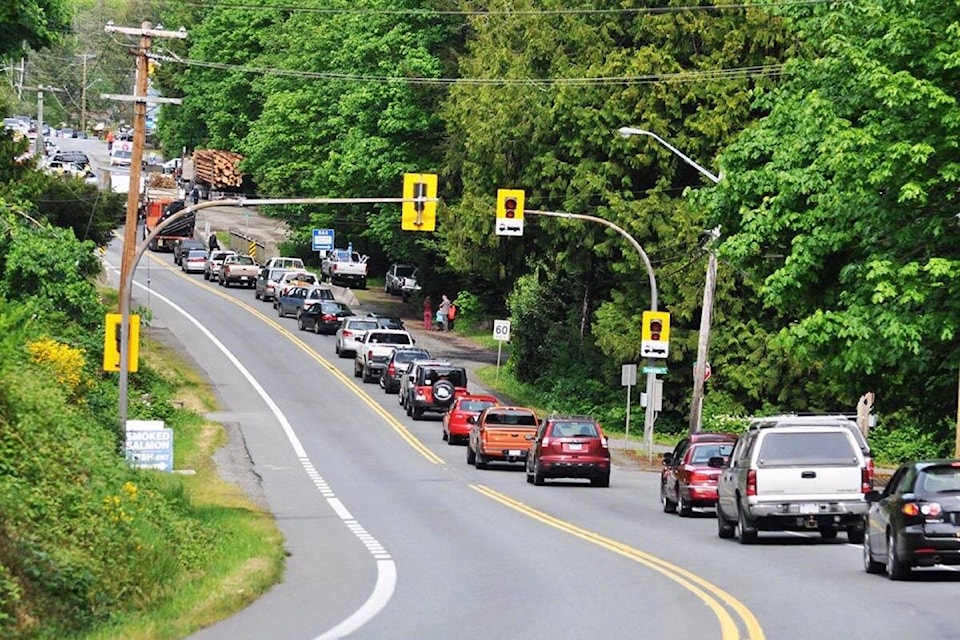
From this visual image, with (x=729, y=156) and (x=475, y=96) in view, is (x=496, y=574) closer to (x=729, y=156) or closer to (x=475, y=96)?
(x=729, y=156)

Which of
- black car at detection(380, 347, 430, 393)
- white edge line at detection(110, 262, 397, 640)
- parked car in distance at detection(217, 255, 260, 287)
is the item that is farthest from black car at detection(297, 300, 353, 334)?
parked car in distance at detection(217, 255, 260, 287)

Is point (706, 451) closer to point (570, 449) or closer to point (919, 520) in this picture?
point (570, 449)

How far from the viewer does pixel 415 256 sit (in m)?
91.8

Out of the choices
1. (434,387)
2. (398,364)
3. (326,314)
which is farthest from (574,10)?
(326,314)

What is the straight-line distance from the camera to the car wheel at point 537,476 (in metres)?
44.2

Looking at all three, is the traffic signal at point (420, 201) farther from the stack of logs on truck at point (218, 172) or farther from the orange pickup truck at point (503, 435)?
the stack of logs on truck at point (218, 172)

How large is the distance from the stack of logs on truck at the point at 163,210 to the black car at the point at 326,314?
2637 centimetres

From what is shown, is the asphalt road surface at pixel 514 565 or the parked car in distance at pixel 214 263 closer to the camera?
the asphalt road surface at pixel 514 565

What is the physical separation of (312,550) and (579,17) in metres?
38.1

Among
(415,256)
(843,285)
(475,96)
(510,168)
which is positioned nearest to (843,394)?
(843,285)

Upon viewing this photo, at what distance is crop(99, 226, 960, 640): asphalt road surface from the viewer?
60.8ft

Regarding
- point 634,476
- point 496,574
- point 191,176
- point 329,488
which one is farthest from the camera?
point 191,176

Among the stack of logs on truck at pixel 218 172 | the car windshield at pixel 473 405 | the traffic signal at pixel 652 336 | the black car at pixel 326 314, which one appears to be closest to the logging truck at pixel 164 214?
the stack of logs on truck at pixel 218 172

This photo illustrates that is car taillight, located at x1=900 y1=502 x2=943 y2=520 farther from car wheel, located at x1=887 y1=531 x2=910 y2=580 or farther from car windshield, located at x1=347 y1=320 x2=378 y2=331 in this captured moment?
car windshield, located at x1=347 y1=320 x2=378 y2=331
